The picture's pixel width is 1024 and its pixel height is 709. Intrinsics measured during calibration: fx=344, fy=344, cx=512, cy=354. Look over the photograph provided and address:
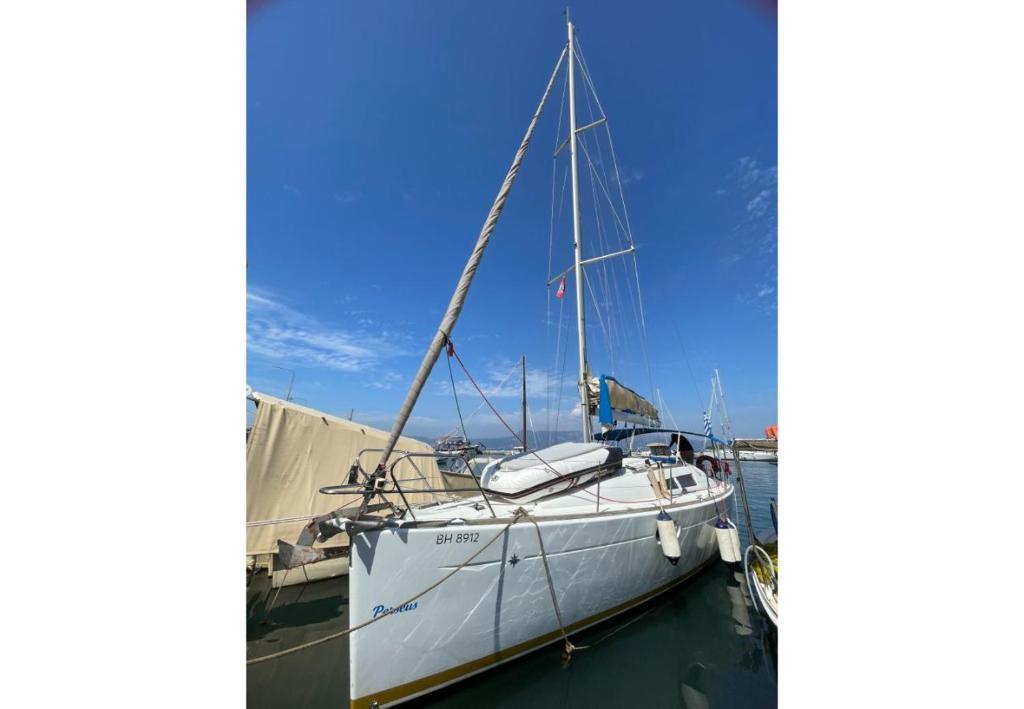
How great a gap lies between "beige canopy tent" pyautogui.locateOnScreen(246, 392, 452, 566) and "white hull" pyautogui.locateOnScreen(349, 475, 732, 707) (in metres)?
3.45

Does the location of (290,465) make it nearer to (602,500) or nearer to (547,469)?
(547,469)

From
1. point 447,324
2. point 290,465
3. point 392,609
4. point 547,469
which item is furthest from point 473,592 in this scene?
point 290,465

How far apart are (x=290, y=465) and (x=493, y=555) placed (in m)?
6.22

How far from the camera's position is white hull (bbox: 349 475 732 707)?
3.92m

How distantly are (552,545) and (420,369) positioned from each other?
3.13 metres

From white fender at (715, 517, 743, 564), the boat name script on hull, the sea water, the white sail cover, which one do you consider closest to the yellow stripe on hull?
the sea water

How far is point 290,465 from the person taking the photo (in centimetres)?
816

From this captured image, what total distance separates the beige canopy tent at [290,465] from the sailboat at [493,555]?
11.0 ft

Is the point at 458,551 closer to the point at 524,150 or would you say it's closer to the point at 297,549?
the point at 297,549

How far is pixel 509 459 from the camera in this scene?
6633 mm

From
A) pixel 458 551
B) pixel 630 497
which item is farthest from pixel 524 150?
pixel 630 497

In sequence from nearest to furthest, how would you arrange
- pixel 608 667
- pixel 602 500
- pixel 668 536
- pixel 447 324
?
pixel 447 324 < pixel 608 667 < pixel 668 536 < pixel 602 500

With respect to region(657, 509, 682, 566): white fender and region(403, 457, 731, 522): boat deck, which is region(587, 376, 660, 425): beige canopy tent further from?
region(657, 509, 682, 566): white fender

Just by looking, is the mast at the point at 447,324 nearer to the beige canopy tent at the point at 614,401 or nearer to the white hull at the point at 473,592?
the white hull at the point at 473,592
